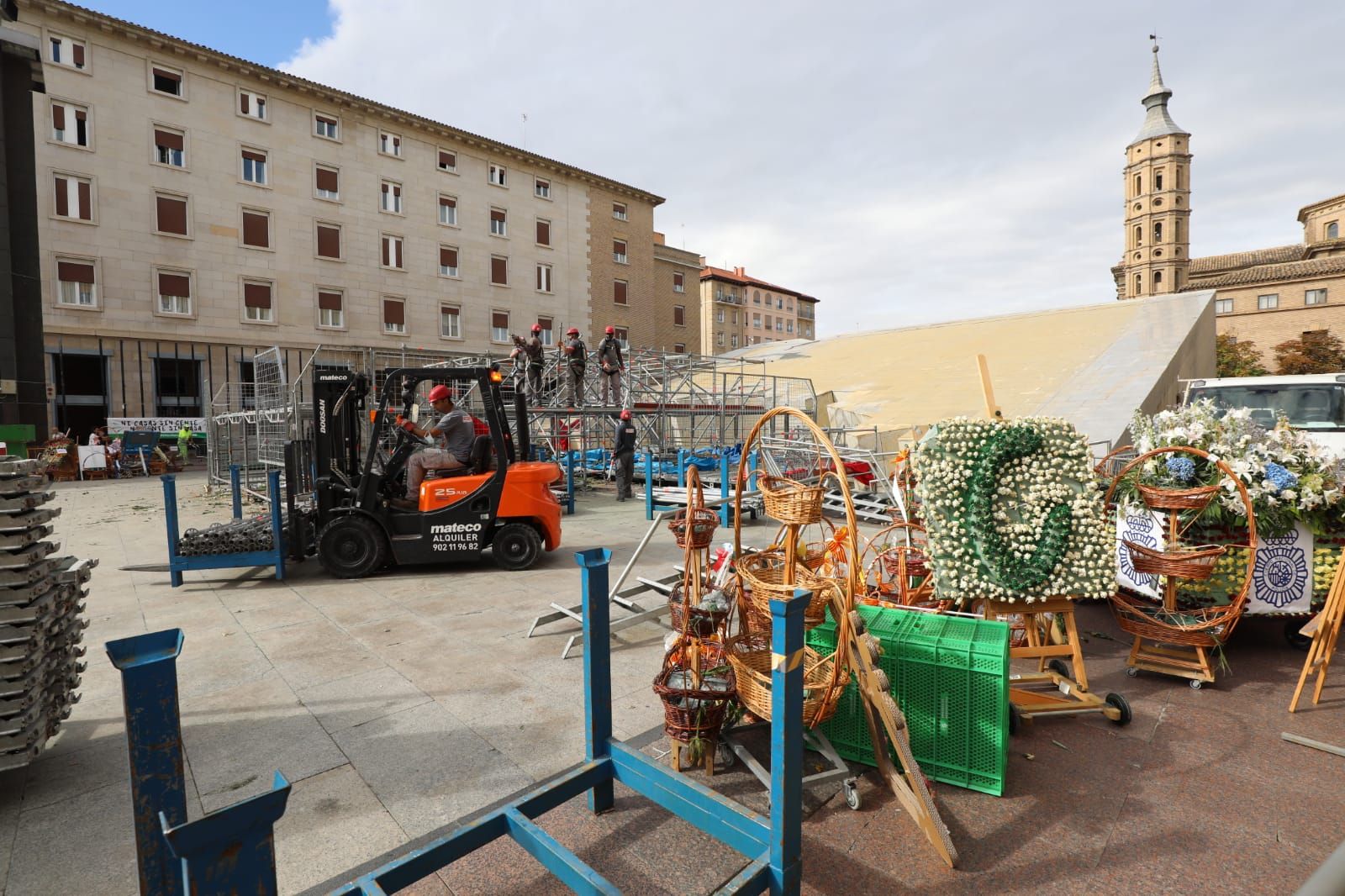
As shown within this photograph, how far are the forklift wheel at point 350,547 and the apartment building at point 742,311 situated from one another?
5620 centimetres

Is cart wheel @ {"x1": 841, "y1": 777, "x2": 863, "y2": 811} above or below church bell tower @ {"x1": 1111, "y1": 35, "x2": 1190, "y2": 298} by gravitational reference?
below

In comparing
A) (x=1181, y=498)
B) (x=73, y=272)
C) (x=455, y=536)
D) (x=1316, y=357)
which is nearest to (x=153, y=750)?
(x=1181, y=498)

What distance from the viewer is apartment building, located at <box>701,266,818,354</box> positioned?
65.5 metres

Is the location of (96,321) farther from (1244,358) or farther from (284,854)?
(1244,358)

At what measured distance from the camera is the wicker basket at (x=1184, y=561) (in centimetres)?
411

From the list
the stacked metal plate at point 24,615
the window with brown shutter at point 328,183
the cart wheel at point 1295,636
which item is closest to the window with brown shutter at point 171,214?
the window with brown shutter at point 328,183

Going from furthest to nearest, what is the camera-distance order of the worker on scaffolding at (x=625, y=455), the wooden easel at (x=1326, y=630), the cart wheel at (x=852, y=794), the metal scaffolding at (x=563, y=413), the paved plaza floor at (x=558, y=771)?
1. the worker on scaffolding at (x=625, y=455)
2. the metal scaffolding at (x=563, y=413)
3. the wooden easel at (x=1326, y=630)
4. the cart wheel at (x=852, y=794)
5. the paved plaza floor at (x=558, y=771)

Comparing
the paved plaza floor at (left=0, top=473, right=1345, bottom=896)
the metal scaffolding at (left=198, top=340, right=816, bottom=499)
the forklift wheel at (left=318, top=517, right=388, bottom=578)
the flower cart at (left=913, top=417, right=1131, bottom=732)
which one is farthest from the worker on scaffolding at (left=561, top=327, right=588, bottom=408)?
the flower cart at (left=913, top=417, right=1131, bottom=732)

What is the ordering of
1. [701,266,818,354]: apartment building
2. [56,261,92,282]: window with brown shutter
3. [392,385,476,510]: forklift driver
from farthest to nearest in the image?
[701,266,818,354]: apartment building, [56,261,92,282]: window with brown shutter, [392,385,476,510]: forklift driver

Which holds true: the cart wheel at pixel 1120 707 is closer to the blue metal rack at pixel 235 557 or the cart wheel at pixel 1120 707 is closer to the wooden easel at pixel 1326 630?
the wooden easel at pixel 1326 630

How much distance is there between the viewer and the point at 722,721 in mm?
3240

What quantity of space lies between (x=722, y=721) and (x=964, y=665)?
1127mm

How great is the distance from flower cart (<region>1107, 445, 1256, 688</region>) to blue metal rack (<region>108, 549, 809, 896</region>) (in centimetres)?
305

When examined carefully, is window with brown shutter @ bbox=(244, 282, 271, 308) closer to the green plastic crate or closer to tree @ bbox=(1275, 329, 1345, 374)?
the green plastic crate
